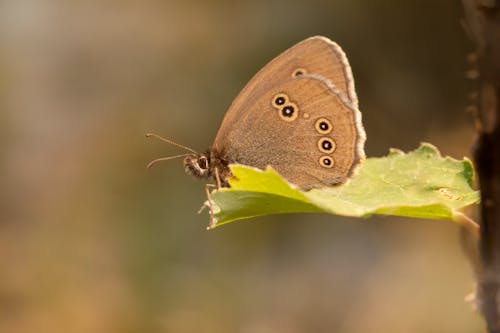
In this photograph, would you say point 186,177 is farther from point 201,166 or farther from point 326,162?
point 326,162

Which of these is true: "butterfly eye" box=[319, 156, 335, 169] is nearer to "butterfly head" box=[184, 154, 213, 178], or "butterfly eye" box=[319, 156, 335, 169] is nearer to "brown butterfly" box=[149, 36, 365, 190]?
"brown butterfly" box=[149, 36, 365, 190]

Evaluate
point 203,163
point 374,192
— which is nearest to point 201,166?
point 203,163

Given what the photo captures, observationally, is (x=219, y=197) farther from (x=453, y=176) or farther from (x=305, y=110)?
(x=305, y=110)

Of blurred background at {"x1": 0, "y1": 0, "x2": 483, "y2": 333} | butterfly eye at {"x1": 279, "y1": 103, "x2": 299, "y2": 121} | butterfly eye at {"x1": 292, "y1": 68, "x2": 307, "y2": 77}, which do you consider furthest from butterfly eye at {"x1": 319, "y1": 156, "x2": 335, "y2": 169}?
blurred background at {"x1": 0, "y1": 0, "x2": 483, "y2": 333}

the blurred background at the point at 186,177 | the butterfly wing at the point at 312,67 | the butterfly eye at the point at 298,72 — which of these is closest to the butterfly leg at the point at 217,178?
the butterfly wing at the point at 312,67

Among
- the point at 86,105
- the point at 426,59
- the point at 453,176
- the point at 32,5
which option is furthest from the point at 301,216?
the point at 453,176
